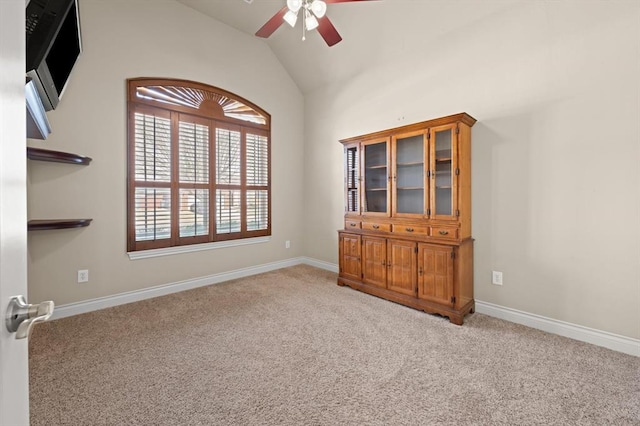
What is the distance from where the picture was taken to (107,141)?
306 cm

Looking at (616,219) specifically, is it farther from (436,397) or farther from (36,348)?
(36,348)

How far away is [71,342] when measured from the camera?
2334mm

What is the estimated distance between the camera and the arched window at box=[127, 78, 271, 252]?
330 cm

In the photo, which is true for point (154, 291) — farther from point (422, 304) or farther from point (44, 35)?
point (422, 304)

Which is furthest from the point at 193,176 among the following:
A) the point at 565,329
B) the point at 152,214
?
the point at 565,329

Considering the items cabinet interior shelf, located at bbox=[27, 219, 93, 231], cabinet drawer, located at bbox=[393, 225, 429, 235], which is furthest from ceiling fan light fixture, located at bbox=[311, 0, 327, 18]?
cabinet interior shelf, located at bbox=[27, 219, 93, 231]

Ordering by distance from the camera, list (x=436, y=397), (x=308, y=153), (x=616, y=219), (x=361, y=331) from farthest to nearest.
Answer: (x=308, y=153) < (x=361, y=331) < (x=616, y=219) < (x=436, y=397)

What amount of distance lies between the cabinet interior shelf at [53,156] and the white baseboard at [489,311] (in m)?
1.43

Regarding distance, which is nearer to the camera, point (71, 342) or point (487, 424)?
point (487, 424)

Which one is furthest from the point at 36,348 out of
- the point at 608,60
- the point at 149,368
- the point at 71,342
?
the point at 608,60

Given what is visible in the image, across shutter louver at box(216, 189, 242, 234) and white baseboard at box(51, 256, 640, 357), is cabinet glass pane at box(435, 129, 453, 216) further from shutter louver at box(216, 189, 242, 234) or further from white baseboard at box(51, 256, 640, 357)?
shutter louver at box(216, 189, 242, 234)

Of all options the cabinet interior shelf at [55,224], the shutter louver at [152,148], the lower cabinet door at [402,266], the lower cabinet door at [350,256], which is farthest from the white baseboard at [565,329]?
the cabinet interior shelf at [55,224]

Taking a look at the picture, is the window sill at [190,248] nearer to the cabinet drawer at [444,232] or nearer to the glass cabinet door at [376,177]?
the glass cabinet door at [376,177]

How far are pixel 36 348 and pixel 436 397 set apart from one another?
9.65ft
